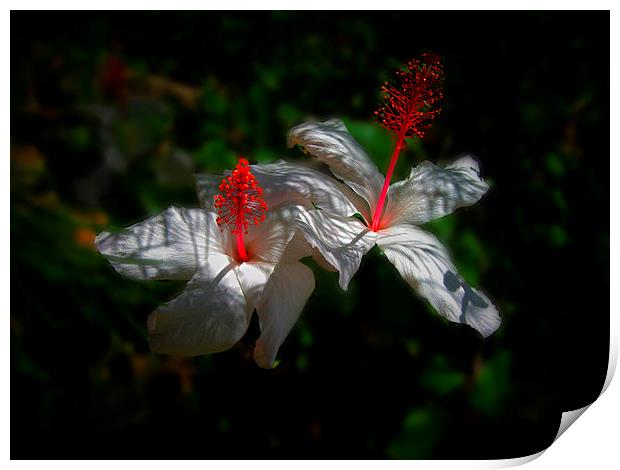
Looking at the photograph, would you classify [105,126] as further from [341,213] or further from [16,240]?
[341,213]

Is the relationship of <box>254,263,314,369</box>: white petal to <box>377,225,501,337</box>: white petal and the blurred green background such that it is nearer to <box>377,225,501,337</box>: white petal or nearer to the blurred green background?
<box>377,225,501,337</box>: white petal

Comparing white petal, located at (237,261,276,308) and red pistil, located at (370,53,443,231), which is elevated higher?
red pistil, located at (370,53,443,231)

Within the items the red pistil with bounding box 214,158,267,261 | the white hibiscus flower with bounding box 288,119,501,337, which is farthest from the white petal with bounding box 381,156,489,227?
the red pistil with bounding box 214,158,267,261

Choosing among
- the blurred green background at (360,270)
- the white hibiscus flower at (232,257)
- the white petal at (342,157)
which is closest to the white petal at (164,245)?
the white hibiscus flower at (232,257)

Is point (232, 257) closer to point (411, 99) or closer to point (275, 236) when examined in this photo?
point (275, 236)

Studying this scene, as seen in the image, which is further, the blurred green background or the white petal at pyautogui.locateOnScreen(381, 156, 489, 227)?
the blurred green background

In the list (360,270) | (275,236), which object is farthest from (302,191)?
(360,270)

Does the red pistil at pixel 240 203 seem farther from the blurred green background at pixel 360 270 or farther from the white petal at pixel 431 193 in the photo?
the blurred green background at pixel 360 270
